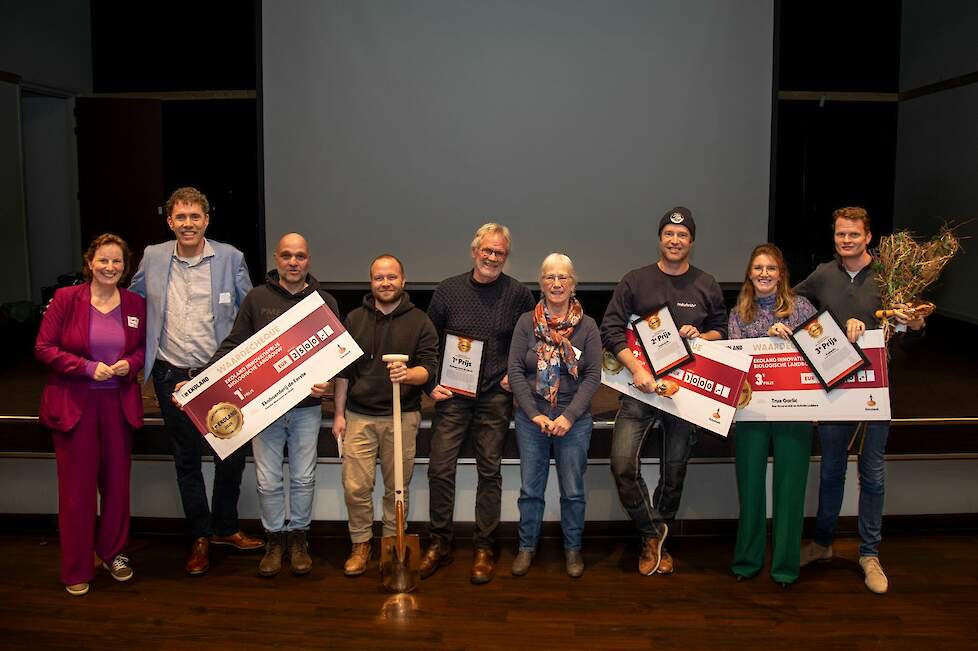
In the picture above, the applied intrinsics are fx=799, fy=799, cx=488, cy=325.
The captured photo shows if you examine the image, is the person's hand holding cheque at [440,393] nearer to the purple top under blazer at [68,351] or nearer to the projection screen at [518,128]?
the purple top under blazer at [68,351]

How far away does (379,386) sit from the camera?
3250 mm

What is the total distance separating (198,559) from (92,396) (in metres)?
0.83

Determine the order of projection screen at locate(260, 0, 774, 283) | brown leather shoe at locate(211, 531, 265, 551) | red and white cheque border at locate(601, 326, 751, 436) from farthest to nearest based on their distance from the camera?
1. projection screen at locate(260, 0, 774, 283)
2. brown leather shoe at locate(211, 531, 265, 551)
3. red and white cheque border at locate(601, 326, 751, 436)

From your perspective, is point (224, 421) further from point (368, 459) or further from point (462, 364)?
point (462, 364)

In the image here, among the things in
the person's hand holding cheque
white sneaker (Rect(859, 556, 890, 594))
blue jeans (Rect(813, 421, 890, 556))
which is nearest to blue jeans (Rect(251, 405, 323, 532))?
the person's hand holding cheque

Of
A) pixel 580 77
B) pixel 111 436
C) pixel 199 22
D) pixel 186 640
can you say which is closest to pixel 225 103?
pixel 199 22

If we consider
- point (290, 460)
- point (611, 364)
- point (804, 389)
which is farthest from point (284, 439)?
point (804, 389)

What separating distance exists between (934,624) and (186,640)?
8.97ft

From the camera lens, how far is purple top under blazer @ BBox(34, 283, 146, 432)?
122 inches

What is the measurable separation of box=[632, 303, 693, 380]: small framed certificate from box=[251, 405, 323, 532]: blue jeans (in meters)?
1.41

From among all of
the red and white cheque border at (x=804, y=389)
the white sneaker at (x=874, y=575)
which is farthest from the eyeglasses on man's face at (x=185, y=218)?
the white sneaker at (x=874, y=575)

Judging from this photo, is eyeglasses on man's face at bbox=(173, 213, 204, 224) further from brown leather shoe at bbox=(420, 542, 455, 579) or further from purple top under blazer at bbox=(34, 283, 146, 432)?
brown leather shoe at bbox=(420, 542, 455, 579)

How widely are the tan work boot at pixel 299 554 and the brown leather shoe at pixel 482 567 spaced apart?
70 centimetres

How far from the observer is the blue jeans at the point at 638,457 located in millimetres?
3377
